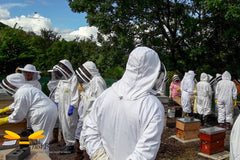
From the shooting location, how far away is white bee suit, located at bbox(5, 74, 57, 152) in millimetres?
3388

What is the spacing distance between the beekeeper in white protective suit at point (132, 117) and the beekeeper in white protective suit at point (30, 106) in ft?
6.47

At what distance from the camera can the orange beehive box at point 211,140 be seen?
5.07 m

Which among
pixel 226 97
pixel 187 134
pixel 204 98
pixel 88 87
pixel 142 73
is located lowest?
pixel 187 134

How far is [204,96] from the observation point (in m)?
8.70

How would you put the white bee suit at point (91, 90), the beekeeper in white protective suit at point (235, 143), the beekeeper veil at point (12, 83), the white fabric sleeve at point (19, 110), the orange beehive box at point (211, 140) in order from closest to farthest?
the beekeeper in white protective suit at point (235, 143)
the white fabric sleeve at point (19, 110)
the beekeeper veil at point (12, 83)
the white bee suit at point (91, 90)
the orange beehive box at point (211, 140)

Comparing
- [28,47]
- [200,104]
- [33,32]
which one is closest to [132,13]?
[200,104]

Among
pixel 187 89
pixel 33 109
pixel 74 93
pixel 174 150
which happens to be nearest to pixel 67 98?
pixel 74 93

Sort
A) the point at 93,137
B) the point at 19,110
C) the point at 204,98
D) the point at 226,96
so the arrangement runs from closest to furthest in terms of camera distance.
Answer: the point at 93,137
the point at 19,110
the point at 226,96
the point at 204,98

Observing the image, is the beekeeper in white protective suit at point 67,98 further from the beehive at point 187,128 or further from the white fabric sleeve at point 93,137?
the white fabric sleeve at point 93,137

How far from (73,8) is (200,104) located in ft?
25.6

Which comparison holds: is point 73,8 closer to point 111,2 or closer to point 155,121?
point 111,2

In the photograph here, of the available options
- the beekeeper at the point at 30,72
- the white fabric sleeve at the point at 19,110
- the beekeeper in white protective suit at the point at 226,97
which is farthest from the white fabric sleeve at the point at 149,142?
the beekeeper in white protective suit at the point at 226,97

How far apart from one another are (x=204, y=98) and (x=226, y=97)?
89 centimetres

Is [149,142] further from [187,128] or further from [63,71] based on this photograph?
[187,128]
